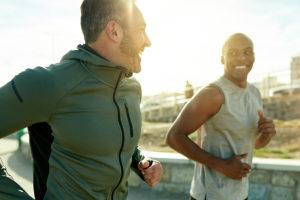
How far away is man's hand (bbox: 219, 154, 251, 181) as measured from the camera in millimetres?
2309

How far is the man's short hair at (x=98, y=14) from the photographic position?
1.57 meters

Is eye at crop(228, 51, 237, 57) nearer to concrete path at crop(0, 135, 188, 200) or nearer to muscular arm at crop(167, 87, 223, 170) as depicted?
muscular arm at crop(167, 87, 223, 170)

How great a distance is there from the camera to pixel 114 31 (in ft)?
5.19

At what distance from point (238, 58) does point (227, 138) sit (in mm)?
662

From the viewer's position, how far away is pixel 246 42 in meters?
2.61

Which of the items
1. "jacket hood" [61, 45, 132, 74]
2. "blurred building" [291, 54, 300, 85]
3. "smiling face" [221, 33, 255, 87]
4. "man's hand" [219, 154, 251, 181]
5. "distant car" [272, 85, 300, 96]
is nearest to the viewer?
"jacket hood" [61, 45, 132, 74]

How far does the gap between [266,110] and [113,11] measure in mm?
15728

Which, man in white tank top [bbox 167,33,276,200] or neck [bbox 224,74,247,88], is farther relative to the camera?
neck [bbox 224,74,247,88]

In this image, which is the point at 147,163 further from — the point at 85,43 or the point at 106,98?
the point at 85,43

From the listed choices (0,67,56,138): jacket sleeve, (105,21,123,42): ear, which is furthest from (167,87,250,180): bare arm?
(0,67,56,138): jacket sleeve

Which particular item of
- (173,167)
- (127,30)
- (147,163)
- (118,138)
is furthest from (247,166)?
(173,167)

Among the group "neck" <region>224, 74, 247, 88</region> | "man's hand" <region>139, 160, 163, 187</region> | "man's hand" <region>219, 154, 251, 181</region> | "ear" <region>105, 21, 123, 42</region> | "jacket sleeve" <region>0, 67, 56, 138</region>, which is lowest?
"man's hand" <region>219, 154, 251, 181</region>

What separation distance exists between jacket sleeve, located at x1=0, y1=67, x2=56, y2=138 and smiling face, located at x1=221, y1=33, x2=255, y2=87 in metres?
1.68

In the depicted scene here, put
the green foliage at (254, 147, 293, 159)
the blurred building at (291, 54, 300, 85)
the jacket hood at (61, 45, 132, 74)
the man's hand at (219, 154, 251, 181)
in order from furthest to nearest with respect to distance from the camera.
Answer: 1. the blurred building at (291, 54, 300, 85)
2. the green foliage at (254, 147, 293, 159)
3. the man's hand at (219, 154, 251, 181)
4. the jacket hood at (61, 45, 132, 74)
